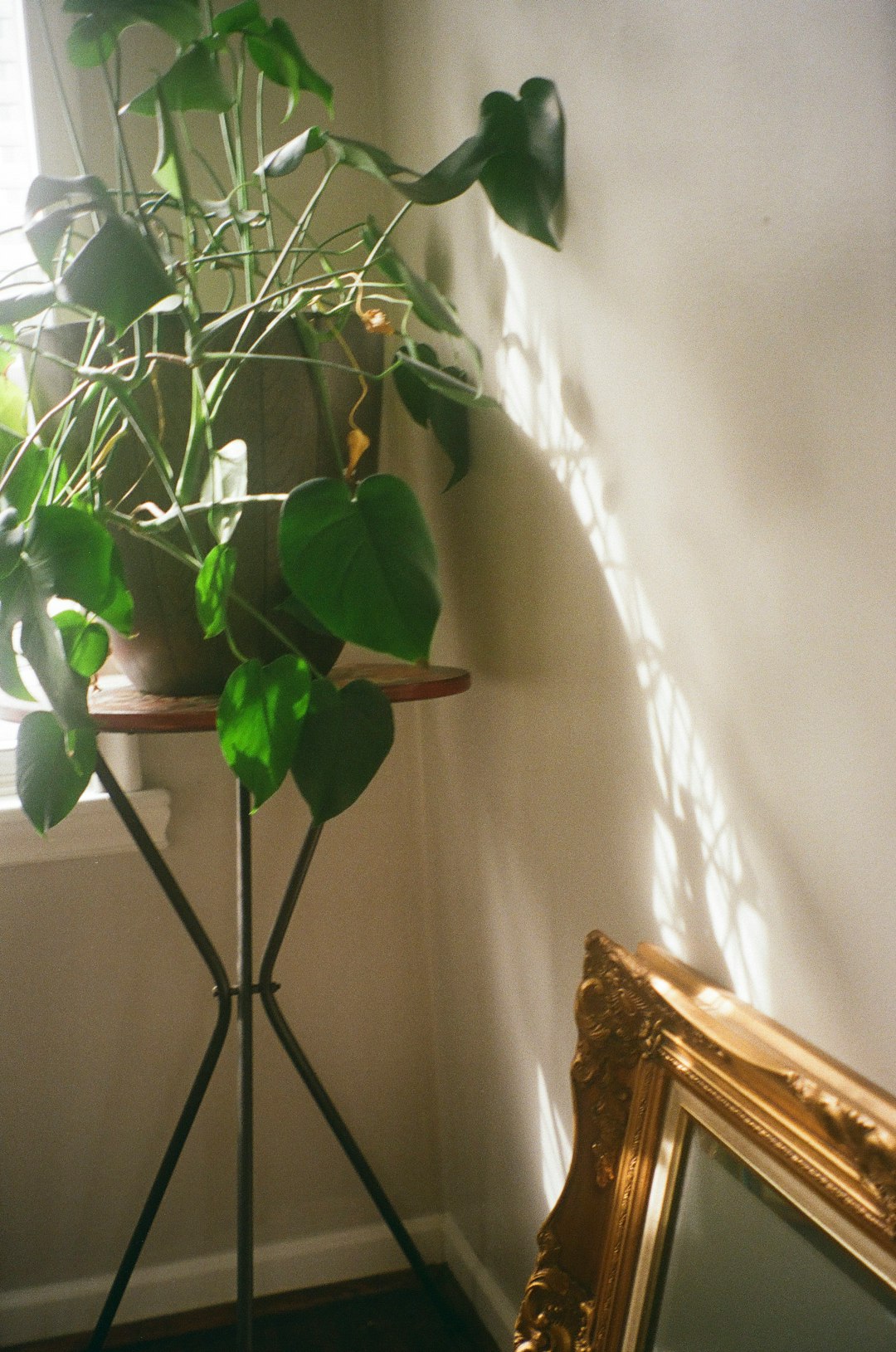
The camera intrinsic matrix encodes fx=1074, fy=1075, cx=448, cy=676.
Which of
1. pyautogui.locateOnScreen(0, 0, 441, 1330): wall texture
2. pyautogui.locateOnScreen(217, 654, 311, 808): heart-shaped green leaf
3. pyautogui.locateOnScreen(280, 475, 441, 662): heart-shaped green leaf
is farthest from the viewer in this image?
pyautogui.locateOnScreen(0, 0, 441, 1330): wall texture

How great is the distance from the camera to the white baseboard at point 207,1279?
1486mm

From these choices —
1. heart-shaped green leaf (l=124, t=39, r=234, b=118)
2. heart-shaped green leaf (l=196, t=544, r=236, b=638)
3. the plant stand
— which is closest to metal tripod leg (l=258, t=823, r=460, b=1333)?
the plant stand

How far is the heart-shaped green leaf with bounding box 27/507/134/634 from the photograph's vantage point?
0.74 metres

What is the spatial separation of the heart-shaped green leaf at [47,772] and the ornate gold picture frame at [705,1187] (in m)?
0.45

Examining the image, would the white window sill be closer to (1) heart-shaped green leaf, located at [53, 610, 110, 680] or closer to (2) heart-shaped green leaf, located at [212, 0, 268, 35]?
(1) heart-shaped green leaf, located at [53, 610, 110, 680]

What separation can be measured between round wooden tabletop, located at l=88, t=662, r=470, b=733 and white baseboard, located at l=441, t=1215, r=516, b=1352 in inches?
32.1

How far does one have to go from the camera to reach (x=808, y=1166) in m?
0.66

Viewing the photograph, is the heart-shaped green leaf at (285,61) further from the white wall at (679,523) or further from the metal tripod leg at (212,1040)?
the metal tripod leg at (212,1040)

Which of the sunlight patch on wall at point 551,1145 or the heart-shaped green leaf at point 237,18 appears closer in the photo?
the heart-shaped green leaf at point 237,18

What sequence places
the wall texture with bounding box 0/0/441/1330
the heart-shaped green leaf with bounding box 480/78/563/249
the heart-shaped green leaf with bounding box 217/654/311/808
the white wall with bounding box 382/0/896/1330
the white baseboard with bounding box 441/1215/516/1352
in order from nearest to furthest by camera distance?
1. the white wall with bounding box 382/0/896/1330
2. the heart-shaped green leaf with bounding box 217/654/311/808
3. the heart-shaped green leaf with bounding box 480/78/563/249
4. the white baseboard with bounding box 441/1215/516/1352
5. the wall texture with bounding box 0/0/441/1330

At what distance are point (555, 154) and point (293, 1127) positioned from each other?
52.1 inches

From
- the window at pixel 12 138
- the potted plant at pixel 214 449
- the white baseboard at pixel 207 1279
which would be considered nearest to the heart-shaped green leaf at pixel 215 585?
the potted plant at pixel 214 449

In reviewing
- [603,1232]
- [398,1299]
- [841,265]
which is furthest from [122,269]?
[398,1299]

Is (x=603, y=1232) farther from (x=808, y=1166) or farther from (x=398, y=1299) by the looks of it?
(x=398, y=1299)
